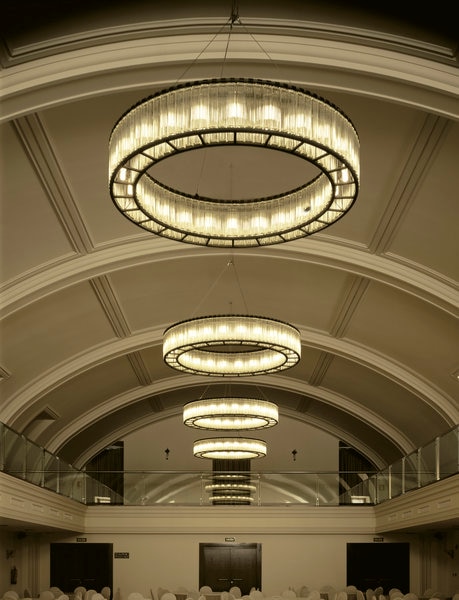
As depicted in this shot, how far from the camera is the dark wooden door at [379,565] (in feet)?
77.8

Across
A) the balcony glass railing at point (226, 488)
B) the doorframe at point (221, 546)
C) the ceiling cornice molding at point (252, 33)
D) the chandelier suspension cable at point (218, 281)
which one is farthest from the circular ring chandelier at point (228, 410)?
the ceiling cornice molding at point (252, 33)

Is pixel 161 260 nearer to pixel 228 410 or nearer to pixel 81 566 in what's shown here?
pixel 228 410

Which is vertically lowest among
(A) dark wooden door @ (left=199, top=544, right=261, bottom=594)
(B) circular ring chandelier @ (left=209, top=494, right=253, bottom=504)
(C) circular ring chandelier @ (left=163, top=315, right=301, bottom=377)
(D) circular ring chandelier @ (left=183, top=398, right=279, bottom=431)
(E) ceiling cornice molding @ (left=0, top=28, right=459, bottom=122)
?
(A) dark wooden door @ (left=199, top=544, right=261, bottom=594)

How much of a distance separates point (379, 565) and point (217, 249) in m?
13.5

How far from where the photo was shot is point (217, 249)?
14.3 meters

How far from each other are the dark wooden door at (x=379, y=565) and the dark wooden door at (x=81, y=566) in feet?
22.7

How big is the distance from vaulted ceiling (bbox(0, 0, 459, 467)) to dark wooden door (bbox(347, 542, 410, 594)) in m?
2.95

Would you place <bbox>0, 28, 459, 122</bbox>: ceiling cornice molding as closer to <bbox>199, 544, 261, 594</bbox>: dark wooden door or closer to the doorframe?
the doorframe

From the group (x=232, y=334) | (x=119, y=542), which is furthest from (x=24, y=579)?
(x=232, y=334)

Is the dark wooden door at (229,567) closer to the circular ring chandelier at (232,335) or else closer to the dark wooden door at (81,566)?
the dark wooden door at (81,566)

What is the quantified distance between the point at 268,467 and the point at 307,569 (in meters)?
5.92

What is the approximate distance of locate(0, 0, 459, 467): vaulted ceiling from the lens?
26.1 ft

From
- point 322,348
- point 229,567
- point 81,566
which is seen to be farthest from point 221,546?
point 322,348

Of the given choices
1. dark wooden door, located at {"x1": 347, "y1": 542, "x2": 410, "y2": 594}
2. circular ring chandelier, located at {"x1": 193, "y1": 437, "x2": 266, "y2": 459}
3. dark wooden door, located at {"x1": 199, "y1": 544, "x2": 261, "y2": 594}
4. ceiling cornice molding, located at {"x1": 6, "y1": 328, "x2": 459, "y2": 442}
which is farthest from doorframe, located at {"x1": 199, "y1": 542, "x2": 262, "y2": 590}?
ceiling cornice molding, located at {"x1": 6, "y1": 328, "x2": 459, "y2": 442}
